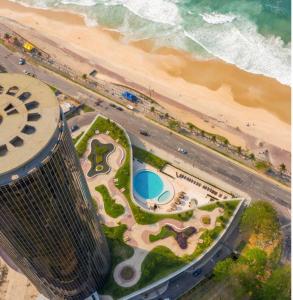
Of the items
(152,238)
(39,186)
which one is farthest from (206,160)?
(39,186)

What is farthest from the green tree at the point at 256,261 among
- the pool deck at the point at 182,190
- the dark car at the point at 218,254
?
the pool deck at the point at 182,190

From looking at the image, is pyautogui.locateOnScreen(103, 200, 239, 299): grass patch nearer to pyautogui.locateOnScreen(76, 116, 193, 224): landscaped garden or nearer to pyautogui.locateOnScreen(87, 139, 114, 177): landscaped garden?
pyautogui.locateOnScreen(76, 116, 193, 224): landscaped garden

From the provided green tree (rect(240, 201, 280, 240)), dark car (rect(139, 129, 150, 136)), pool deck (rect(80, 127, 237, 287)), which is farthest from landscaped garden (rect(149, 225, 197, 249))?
dark car (rect(139, 129, 150, 136))

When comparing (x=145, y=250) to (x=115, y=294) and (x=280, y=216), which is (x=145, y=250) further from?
(x=280, y=216)

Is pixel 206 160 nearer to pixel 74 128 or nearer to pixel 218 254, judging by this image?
pixel 218 254

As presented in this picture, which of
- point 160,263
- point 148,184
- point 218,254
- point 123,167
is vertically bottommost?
point 218,254

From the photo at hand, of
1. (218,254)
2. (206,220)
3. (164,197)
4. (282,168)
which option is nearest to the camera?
(218,254)
